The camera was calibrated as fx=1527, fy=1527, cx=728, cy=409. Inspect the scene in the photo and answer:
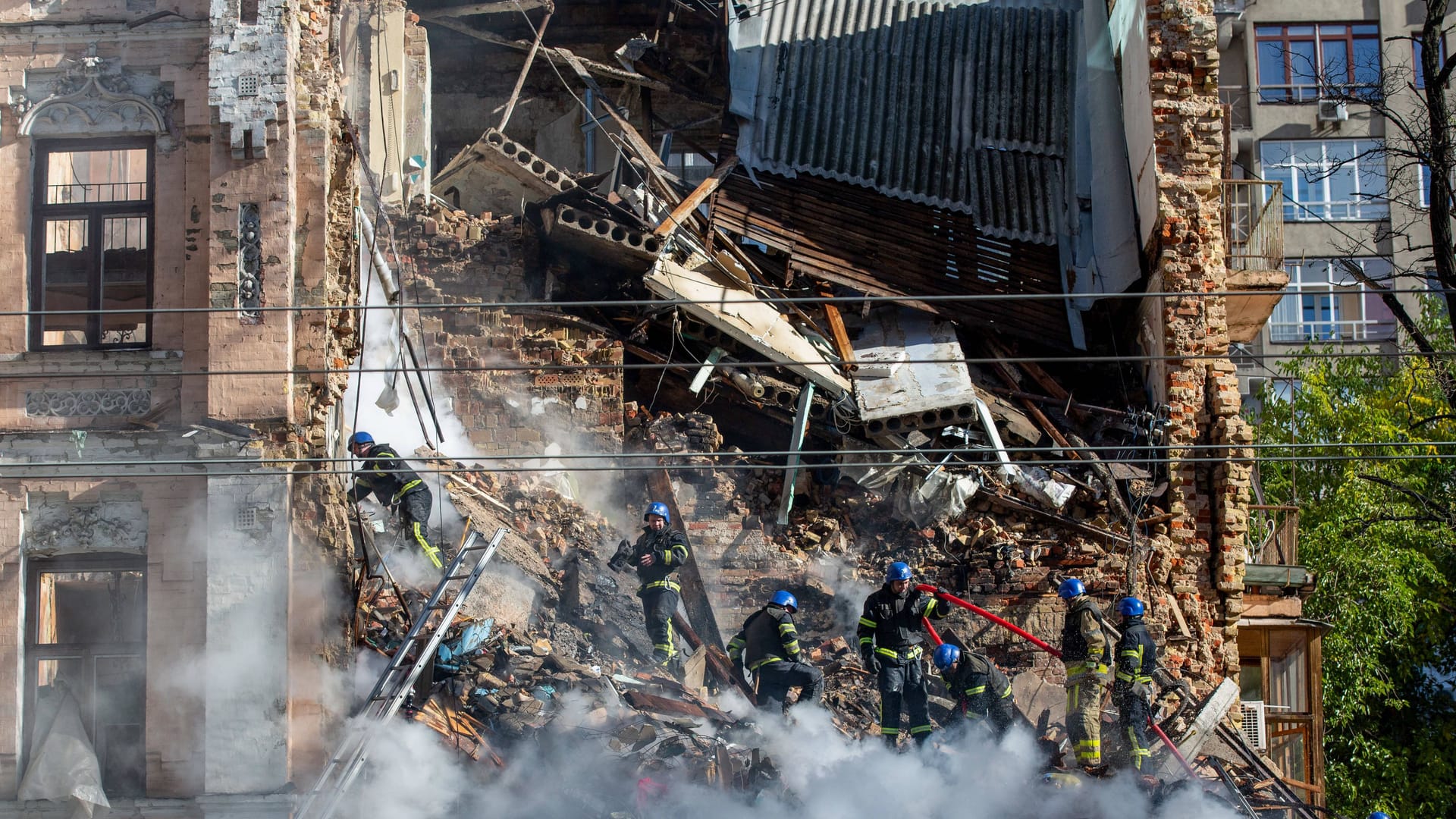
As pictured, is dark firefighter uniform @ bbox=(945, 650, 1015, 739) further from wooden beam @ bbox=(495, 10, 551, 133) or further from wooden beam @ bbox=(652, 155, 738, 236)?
wooden beam @ bbox=(495, 10, 551, 133)

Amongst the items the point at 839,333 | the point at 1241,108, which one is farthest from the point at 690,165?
the point at 1241,108

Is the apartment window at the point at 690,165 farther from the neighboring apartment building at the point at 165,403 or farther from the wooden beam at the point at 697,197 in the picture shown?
the neighboring apartment building at the point at 165,403

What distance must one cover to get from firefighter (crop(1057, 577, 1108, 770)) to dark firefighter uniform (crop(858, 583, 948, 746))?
1076 mm

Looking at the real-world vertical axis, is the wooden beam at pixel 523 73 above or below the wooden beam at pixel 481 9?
below

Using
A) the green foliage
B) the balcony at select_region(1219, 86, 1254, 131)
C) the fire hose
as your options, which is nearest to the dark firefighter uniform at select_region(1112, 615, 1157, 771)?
the fire hose

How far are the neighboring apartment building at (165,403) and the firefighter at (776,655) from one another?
325 cm

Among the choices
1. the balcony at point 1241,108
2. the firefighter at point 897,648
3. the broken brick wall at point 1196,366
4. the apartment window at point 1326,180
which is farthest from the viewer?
the balcony at point 1241,108

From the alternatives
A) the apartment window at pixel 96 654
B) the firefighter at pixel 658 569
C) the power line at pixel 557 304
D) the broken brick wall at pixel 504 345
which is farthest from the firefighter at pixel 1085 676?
the apartment window at pixel 96 654

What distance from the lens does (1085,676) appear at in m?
11.5

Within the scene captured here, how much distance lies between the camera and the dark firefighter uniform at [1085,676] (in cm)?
1144

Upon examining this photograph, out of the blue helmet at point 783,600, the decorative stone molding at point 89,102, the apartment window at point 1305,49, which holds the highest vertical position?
the apartment window at point 1305,49

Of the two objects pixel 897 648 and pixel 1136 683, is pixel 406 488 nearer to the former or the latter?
pixel 897 648

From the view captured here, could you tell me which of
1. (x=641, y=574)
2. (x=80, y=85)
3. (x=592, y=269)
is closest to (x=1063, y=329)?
(x=592, y=269)

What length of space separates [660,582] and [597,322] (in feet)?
13.2
